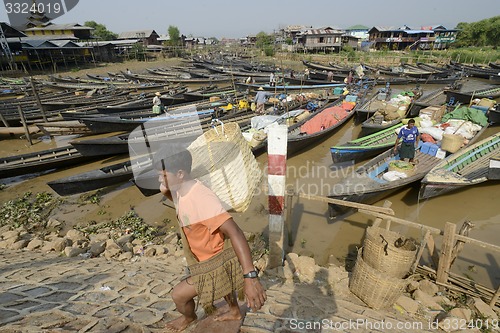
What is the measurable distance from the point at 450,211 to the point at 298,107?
8.46 metres

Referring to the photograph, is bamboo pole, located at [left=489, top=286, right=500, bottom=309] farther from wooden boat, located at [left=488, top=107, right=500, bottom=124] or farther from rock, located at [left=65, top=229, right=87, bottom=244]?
wooden boat, located at [left=488, top=107, right=500, bottom=124]

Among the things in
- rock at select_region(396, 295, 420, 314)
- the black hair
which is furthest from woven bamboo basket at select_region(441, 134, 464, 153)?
the black hair

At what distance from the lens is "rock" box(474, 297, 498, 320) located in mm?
3738

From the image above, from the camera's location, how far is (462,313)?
3.67 m

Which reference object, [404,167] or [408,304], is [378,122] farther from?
[408,304]

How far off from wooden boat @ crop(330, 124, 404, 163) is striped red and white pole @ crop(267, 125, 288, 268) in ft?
14.7

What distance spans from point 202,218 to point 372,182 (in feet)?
20.0

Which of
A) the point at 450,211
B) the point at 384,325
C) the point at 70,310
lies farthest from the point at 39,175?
the point at 450,211

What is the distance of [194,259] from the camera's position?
2.14m

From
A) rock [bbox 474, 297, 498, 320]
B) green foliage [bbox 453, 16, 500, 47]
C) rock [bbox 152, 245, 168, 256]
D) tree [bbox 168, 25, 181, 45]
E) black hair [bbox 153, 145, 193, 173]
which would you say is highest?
tree [bbox 168, 25, 181, 45]

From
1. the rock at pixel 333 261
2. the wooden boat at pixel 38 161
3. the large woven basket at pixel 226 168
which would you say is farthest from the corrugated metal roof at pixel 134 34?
the large woven basket at pixel 226 168

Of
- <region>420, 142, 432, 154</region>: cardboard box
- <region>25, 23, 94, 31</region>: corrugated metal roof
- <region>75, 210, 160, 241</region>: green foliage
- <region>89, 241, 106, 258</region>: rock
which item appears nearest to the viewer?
<region>89, 241, 106, 258</region>: rock

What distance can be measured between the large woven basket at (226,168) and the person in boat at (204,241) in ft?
0.82

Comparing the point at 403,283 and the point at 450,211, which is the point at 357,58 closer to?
the point at 450,211
